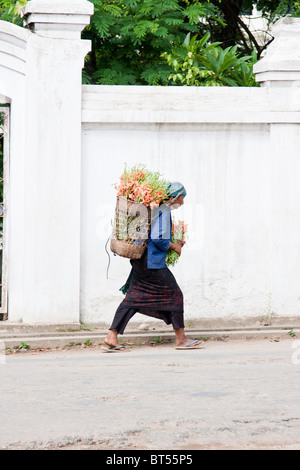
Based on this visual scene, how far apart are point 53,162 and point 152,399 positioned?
3.44 meters

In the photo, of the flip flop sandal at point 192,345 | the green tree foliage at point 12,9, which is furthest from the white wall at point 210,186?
the green tree foliage at point 12,9

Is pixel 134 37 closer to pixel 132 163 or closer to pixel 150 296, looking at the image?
pixel 132 163

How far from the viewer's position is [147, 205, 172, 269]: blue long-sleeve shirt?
7727 mm

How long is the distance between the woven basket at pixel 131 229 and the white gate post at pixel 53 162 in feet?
2.98

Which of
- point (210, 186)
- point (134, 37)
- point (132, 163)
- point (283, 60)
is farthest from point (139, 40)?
point (210, 186)

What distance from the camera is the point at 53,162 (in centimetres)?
856

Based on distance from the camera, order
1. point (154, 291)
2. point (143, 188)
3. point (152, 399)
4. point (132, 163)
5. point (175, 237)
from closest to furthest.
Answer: point (152, 399) → point (143, 188) → point (154, 291) → point (175, 237) → point (132, 163)

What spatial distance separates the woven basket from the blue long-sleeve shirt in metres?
0.06

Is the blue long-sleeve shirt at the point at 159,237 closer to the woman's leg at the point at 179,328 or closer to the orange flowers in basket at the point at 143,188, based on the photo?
the orange flowers in basket at the point at 143,188

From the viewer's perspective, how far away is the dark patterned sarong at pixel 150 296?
793 centimetres

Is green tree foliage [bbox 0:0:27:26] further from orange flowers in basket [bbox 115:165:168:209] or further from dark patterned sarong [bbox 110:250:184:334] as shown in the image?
dark patterned sarong [bbox 110:250:184:334]

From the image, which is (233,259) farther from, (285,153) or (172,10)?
(172,10)

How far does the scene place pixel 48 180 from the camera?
855 centimetres
